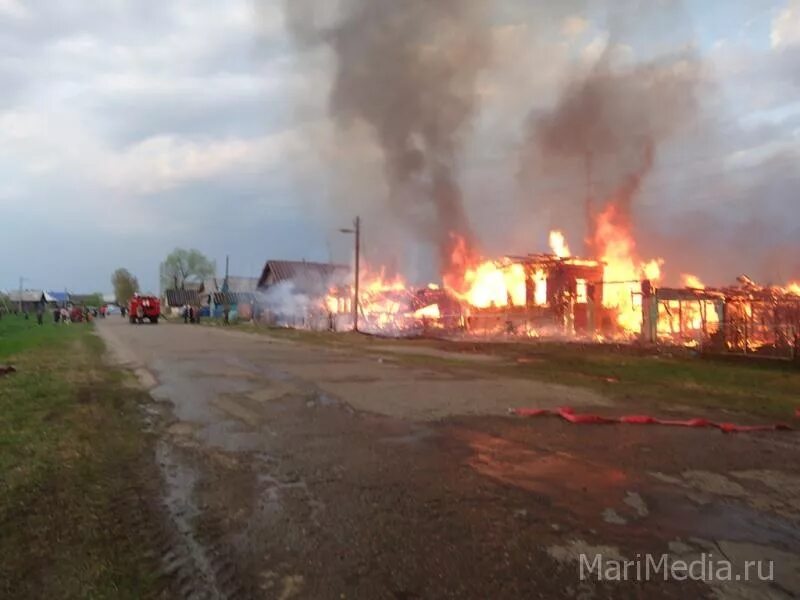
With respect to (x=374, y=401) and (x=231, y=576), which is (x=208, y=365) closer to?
(x=374, y=401)

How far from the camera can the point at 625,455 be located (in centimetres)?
625

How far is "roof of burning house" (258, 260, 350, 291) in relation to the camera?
47838 mm

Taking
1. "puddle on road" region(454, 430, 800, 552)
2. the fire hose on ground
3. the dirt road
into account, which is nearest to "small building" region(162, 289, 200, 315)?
the dirt road

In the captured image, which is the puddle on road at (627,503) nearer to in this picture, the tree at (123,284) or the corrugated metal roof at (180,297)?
the corrugated metal roof at (180,297)

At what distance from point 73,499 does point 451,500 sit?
2.95m

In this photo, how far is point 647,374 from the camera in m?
13.6

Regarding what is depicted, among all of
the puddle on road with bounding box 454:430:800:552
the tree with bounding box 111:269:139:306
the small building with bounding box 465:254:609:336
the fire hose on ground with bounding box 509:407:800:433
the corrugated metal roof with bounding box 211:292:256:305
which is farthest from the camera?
the tree with bounding box 111:269:139:306

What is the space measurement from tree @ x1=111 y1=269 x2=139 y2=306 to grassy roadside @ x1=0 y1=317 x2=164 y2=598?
130522 millimetres

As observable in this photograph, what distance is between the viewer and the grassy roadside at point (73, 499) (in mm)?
3350

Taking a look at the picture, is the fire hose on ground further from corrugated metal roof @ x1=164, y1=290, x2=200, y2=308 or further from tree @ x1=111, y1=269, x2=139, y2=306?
tree @ x1=111, y1=269, x2=139, y2=306

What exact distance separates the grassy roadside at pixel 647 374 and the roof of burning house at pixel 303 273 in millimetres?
27223

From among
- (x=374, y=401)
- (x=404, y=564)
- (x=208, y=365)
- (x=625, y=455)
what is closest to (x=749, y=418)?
(x=625, y=455)

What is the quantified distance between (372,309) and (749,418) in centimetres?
2953

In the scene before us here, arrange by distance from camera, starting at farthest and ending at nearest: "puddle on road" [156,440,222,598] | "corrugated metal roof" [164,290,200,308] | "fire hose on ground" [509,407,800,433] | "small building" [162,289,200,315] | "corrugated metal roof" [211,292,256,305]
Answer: "corrugated metal roof" [164,290,200,308], "small building" [162,289,200,315], "corrugated metal roof" [211,292,256,305], "fire hose on ground" [509,407,800,433], "puddle on road" [156,440,222,598]
